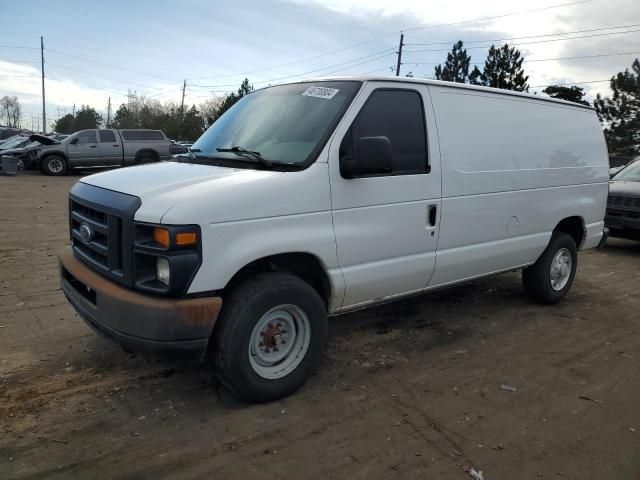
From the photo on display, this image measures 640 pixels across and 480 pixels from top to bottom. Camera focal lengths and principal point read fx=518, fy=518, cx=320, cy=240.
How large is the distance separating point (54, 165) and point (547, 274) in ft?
63.4

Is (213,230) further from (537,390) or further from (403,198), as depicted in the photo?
(537,390)

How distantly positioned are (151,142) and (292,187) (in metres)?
19.3

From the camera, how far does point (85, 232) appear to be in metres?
3.50

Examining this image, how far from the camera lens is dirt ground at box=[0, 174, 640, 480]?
2.88 meters

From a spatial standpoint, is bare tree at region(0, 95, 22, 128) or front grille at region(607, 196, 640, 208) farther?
bare tree at region(0, 95, 22, 128)

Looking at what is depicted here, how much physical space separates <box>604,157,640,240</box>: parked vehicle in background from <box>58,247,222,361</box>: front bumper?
Result: 27.5ft

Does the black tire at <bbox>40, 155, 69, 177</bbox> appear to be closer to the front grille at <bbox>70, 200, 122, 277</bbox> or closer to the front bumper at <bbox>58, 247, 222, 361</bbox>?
the front grille at <bbox>70, 200, 122, 277</bbox>

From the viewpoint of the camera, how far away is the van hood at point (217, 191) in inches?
117

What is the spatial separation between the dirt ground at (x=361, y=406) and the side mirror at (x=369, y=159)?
156 cm

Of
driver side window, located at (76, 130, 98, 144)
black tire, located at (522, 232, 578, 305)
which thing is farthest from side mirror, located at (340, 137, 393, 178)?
driver side window, located at (76, 130, 98, 144)

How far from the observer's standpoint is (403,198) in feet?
13.0

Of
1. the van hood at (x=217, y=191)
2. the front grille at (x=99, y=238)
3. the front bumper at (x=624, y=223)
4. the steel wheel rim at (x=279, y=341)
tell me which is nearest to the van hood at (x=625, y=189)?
the front bumper at (x=624, y=223)

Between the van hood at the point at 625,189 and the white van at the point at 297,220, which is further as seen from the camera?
the van hood at the point at 625,189

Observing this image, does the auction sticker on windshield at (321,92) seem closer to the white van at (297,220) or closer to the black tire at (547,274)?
the white van at (297,220)
